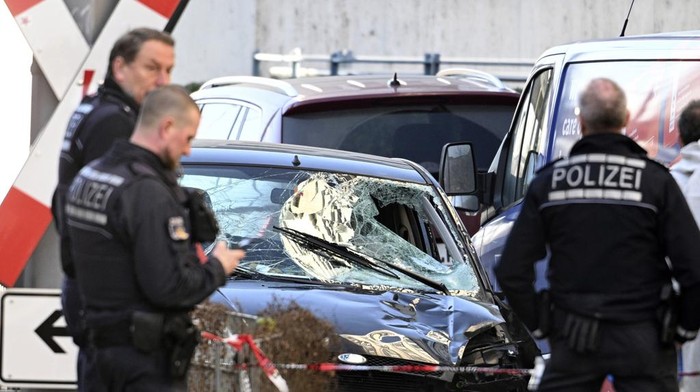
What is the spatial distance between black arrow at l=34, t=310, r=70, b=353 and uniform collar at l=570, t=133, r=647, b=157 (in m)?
1.93

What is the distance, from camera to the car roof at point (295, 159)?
7.52 meters

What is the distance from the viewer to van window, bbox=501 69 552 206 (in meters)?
9.04

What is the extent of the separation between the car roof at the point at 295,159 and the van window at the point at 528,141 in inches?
46.3

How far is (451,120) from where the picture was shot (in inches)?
418

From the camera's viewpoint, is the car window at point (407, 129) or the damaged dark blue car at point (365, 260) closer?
the damaged dark blue car at point (365, 260)

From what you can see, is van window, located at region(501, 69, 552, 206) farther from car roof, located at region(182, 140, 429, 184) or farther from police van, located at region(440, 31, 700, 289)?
car roof, located at region(182, 140, 429, 184)

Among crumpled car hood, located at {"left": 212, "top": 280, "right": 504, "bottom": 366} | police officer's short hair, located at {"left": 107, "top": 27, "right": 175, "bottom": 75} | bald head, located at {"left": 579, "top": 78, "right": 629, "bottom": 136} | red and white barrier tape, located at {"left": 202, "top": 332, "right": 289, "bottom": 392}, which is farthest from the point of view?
crumpled car hood, located at {"left": 212, "top": 280, "right": 504, "bottom": 366}

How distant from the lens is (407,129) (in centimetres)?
1050

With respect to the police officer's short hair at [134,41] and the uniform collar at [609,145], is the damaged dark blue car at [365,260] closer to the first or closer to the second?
the uniform collar at [609,145]

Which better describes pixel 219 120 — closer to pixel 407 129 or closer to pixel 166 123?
pixel 407 129

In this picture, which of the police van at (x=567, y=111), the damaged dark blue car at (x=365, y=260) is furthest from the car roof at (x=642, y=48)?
the damaged dark blue car at (x=365, y=260)

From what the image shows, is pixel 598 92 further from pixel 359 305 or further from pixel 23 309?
pixel 23 309

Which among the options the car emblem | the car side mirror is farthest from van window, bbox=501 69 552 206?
the car emblem

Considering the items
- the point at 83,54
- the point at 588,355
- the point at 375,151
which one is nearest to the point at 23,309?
the point at 83,54
